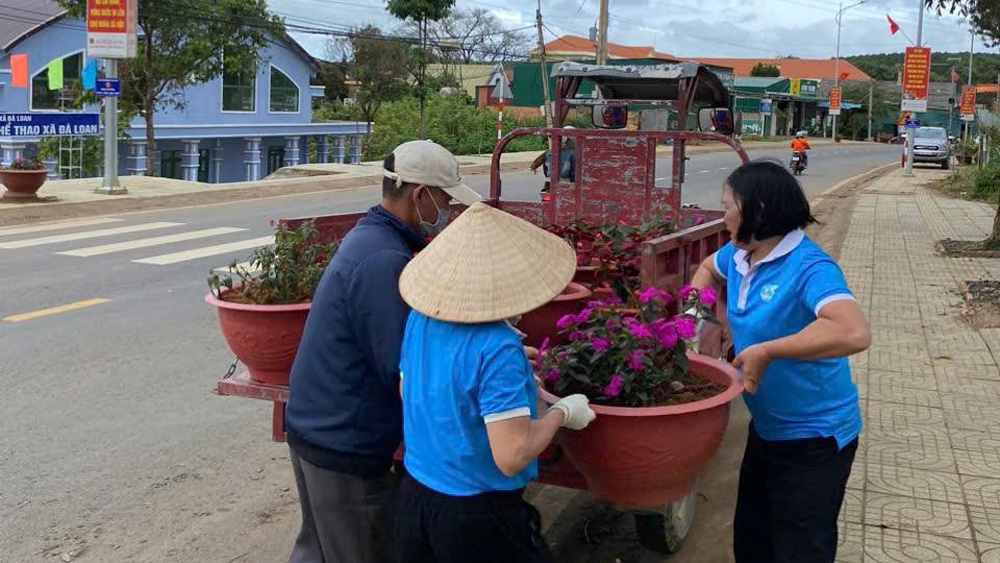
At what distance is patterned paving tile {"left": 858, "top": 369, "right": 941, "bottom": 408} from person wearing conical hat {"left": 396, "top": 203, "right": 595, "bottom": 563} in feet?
14.7

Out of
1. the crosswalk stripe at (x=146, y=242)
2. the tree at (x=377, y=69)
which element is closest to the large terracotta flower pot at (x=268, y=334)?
the crosswalk stripe at (x=146, y=242)

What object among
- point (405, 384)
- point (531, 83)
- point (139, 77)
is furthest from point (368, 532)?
point (531, 83)

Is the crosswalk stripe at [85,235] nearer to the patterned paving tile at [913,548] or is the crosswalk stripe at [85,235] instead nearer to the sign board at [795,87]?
the patterned paving tile at [913,548]

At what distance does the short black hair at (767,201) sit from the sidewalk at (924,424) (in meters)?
1.89

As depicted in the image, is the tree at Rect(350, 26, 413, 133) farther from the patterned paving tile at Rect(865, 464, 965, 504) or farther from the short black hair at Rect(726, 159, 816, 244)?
the short black hair at Rect(726, 159, 816, 244)

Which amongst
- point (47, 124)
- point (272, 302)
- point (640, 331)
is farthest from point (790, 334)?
point (47, 124)

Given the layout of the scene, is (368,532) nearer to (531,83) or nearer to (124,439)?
(124,439)

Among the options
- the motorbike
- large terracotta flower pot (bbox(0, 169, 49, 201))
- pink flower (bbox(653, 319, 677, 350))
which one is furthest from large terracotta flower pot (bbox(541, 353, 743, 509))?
the motorbike

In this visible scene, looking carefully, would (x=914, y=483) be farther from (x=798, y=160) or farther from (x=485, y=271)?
(x=798, y=160)

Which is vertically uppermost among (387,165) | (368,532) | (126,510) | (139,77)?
(139,77)

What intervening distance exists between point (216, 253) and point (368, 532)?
9848 mm

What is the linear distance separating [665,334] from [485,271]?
2.46 ft

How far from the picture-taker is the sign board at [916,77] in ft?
98.3

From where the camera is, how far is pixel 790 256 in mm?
2783
